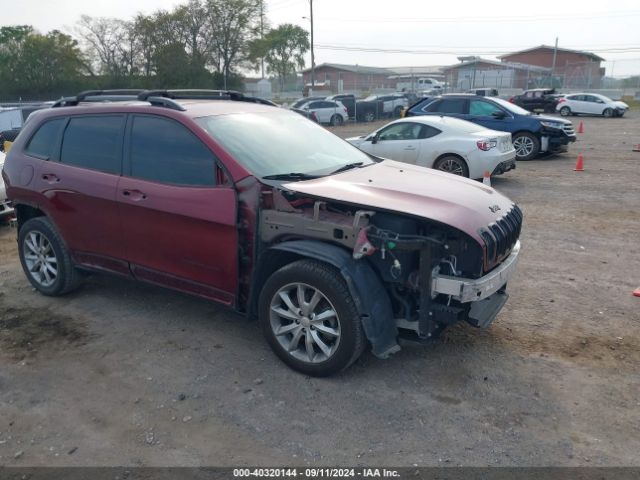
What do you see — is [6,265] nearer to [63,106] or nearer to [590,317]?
[63,106]

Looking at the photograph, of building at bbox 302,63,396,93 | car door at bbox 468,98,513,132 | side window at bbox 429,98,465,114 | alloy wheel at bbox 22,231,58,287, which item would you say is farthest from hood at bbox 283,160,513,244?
building at bbox 302,63,396,93

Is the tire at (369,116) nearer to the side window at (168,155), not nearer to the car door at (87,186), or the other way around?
the car door at (87,186)

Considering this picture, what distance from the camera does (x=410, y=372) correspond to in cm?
398

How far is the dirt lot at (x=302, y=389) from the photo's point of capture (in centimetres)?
319

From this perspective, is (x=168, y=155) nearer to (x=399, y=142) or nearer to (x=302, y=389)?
(x=302, y=389)

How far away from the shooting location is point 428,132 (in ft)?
35.8

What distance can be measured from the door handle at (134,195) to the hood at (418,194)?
4.16 ft

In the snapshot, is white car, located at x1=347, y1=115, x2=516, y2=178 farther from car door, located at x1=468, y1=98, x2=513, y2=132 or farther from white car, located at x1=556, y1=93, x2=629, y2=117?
white car, located at x1=556, y1=93, x2=629, y2=117

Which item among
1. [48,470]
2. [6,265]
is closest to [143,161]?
[48,470]

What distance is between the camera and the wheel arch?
11.8 feet

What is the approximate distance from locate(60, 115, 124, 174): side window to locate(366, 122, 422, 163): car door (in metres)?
7.00

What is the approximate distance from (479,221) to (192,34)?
53971mm

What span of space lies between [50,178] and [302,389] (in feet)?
10.3

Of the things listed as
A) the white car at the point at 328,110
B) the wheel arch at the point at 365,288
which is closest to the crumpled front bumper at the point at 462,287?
the wheel arch at the point at 365,288
